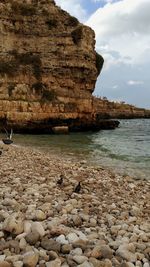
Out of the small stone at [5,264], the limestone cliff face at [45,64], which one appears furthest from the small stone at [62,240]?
the limestone cliff face at [45,64]

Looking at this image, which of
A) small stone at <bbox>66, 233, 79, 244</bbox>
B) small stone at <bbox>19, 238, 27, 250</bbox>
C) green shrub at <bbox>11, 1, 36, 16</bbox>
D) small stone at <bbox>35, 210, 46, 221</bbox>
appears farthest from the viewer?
green shrub at <bbox>11, 1, 36, 16</bbox>

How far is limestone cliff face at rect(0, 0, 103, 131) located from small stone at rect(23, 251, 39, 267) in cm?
3952

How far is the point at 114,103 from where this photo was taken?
4823 inches

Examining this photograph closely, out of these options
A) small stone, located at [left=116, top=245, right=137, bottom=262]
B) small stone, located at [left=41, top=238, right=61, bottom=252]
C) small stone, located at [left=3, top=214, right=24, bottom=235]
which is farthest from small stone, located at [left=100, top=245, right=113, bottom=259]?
small stone, located at [left=3, top=214, right=24, bottom=235]

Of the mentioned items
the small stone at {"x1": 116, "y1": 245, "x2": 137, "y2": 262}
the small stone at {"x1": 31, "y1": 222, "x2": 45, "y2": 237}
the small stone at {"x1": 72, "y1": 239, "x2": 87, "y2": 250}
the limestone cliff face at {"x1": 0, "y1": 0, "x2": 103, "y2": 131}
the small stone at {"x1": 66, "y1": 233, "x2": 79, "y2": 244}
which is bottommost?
the small stone at {"x1": 116, "y1": 245, "x2": 137, "y2": 262}

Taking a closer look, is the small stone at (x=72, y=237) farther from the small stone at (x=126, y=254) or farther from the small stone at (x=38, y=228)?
the small stone at (x=126, y=254)

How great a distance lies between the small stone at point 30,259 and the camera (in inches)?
221

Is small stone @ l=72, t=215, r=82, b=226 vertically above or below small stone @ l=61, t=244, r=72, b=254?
above

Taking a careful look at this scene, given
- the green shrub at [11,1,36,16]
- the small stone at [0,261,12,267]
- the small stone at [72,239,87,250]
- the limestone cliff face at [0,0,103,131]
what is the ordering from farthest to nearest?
the green shrub at [11,1,36,16], the limestone cliff face at [0,0,103,131], the small stone at [72,239,87,250], the small stone at [0,261,12,267]

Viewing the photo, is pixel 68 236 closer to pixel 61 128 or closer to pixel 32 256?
pixel 32 256

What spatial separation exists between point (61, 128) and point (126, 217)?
126 feet

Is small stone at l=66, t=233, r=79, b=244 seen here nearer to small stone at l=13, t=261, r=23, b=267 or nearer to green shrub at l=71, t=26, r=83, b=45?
small stone at l=13, t=261, r=23, b=267

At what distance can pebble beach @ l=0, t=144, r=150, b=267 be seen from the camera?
6094 millimetres

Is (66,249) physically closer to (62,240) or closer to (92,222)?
(62,240)
